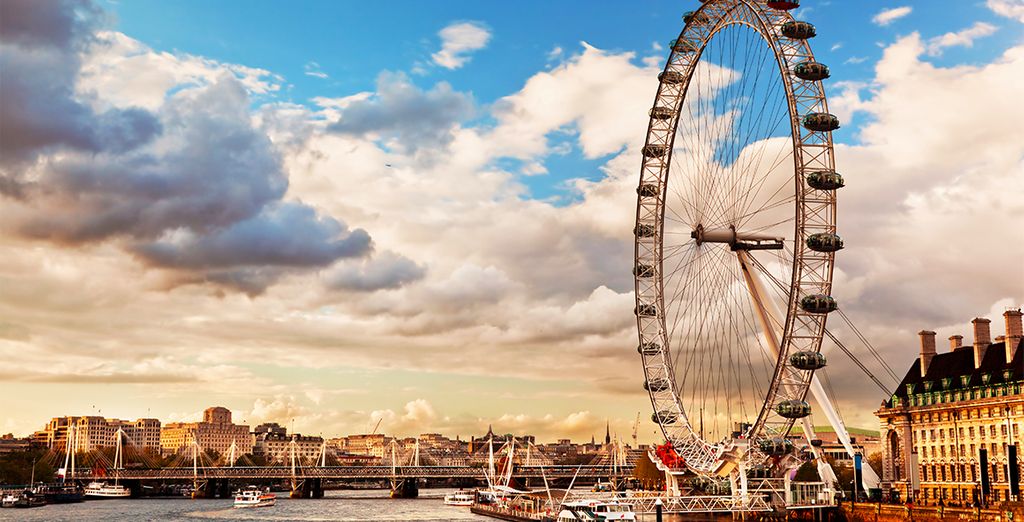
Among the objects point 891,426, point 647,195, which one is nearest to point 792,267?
point 647,195

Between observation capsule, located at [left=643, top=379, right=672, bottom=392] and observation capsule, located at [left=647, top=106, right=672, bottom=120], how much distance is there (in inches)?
908

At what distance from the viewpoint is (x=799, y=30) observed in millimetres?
74375

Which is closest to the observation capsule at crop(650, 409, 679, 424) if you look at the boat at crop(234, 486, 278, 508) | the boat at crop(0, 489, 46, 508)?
the boat at crop(234, 486, 278, 508)

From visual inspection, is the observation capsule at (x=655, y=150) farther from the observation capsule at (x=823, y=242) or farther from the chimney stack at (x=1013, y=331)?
the chimney stack at (x=1013, y=331)

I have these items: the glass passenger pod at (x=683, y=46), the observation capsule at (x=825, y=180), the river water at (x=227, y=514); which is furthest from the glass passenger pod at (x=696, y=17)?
the river water at (x=227, y=514)

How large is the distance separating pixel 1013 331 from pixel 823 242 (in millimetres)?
34362

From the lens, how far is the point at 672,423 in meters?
91.1

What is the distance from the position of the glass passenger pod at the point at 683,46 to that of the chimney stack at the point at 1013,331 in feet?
120

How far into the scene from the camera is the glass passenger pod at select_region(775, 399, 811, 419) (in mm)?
72000

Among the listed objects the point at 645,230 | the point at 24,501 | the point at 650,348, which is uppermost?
the point at 645,230

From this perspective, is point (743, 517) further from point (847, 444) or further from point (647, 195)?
point (647, 195)

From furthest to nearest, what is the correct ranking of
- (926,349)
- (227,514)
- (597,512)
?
(227,514)
(926,349)
(597,512)

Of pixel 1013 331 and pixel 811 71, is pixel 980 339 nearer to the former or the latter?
pixel 1013 331

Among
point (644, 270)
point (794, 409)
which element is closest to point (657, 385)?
point (644, 270)
